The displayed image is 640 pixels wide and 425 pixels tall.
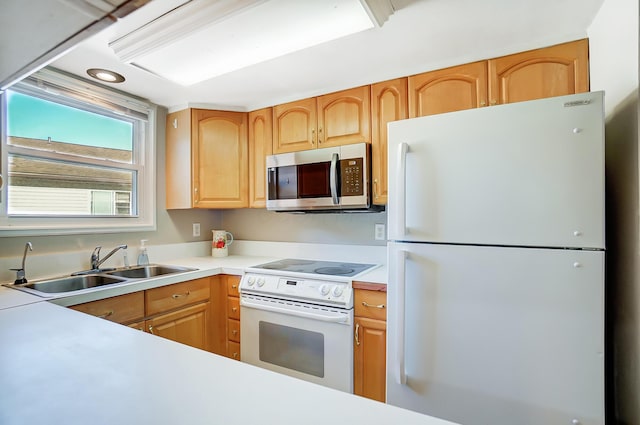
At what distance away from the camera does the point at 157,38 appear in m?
1.47

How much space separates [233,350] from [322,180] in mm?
1324

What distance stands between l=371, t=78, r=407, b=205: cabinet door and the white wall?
95cm

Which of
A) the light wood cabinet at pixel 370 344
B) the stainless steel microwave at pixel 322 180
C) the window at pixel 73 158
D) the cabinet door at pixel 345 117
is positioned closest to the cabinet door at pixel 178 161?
the window at pixel 73 158

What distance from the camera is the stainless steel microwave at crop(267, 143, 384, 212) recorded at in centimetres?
202

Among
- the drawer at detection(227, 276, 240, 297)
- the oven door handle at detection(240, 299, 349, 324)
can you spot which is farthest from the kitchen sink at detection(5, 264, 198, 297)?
the oven door handle at detection(240, 299, 349, 324)

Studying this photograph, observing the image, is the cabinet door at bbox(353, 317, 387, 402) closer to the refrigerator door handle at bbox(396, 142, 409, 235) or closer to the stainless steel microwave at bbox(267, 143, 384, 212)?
the refrigerator door handle at bbox(396, 142, 409, 235)

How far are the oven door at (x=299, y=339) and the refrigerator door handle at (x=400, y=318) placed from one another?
42 cm

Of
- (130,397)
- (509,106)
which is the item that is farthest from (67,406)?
(509,106)

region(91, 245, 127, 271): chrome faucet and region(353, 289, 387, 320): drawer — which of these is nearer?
region(353, 289, 387, 320): drawer

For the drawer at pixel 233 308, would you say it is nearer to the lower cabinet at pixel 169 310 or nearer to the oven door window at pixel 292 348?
the lower cabinet at pixel 169 310

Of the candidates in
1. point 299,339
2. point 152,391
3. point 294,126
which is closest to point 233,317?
→ point 299,339

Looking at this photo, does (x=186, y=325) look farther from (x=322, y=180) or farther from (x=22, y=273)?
(x=322, y=180)

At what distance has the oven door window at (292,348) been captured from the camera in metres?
1.86

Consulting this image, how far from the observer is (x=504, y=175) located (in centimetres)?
123
